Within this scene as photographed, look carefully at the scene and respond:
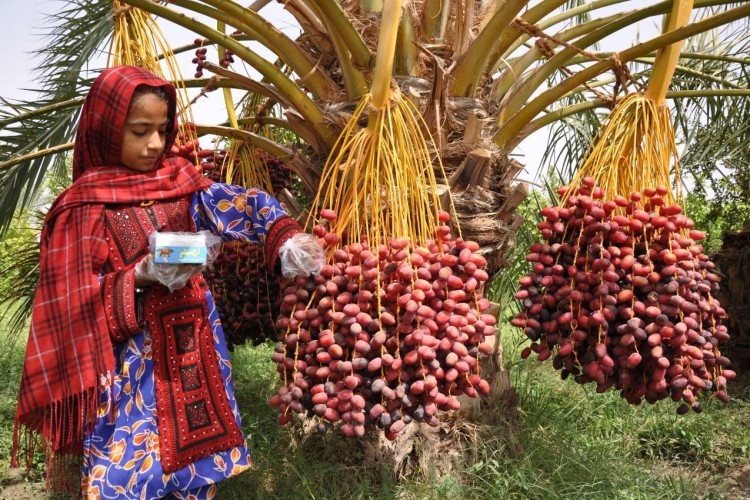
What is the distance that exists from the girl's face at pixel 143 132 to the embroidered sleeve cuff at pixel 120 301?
12.9 inches

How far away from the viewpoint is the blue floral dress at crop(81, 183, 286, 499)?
5.45ft

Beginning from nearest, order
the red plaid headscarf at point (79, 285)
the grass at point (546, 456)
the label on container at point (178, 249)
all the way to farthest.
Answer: the label on container at point (178, 249) < the red plaid headscarf at point (79, 285) < the grass at point (546, 456)

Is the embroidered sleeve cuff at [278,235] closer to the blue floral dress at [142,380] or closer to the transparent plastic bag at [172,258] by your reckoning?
the blue floral dress at [142,380]

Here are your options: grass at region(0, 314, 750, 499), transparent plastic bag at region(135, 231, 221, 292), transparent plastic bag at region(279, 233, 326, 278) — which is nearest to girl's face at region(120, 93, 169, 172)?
transparent plastic bag at region(135, 231, 221, 292)

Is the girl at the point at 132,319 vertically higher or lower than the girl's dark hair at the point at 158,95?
lower

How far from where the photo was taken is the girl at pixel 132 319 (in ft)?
5.39

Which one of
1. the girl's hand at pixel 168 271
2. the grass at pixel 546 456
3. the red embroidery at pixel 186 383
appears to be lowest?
the grass at pixel 546 456

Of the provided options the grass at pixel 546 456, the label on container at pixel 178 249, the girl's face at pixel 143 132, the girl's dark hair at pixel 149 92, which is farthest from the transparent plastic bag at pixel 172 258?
the grass at pixel 546 456

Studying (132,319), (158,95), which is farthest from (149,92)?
(132,319)

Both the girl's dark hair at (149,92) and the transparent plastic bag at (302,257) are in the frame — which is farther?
the girl's dark hair at (149,92)

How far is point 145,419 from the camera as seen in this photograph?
1.70 m

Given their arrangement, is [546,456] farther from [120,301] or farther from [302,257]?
[120,301]

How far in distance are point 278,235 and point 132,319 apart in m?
0.43

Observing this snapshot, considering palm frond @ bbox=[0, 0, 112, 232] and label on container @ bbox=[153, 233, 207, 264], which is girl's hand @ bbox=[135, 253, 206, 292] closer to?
label on container @ bbox=[153, 233, 207, 264]
